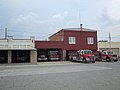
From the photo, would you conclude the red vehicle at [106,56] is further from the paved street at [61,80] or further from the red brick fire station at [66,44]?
the paved street at [61,80]

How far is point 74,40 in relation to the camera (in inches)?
1895

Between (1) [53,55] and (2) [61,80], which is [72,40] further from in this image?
(2) [61,80]

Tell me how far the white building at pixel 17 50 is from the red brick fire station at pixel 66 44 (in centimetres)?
406

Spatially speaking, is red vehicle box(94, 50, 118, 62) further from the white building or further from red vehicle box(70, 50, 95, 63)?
the white building

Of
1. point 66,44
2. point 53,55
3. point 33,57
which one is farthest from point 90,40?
point 33,57

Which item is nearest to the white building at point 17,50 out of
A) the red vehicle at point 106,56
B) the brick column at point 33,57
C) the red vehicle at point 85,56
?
the brick column at point 33,57

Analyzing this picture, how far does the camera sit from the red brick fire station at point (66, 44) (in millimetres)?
45156

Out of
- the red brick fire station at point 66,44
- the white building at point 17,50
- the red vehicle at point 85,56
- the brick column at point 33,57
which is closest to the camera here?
the red vehicle at point 85,56

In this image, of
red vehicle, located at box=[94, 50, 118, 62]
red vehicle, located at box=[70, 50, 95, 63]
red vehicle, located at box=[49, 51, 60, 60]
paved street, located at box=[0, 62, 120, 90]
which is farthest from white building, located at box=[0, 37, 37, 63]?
paved street, located at box=[0, 62, 120, 90]

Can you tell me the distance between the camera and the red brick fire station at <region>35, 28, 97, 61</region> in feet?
148

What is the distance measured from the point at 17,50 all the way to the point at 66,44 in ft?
39.4

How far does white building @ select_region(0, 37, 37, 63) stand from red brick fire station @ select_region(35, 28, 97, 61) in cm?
406

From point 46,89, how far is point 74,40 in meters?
38.4

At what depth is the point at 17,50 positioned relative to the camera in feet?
134
